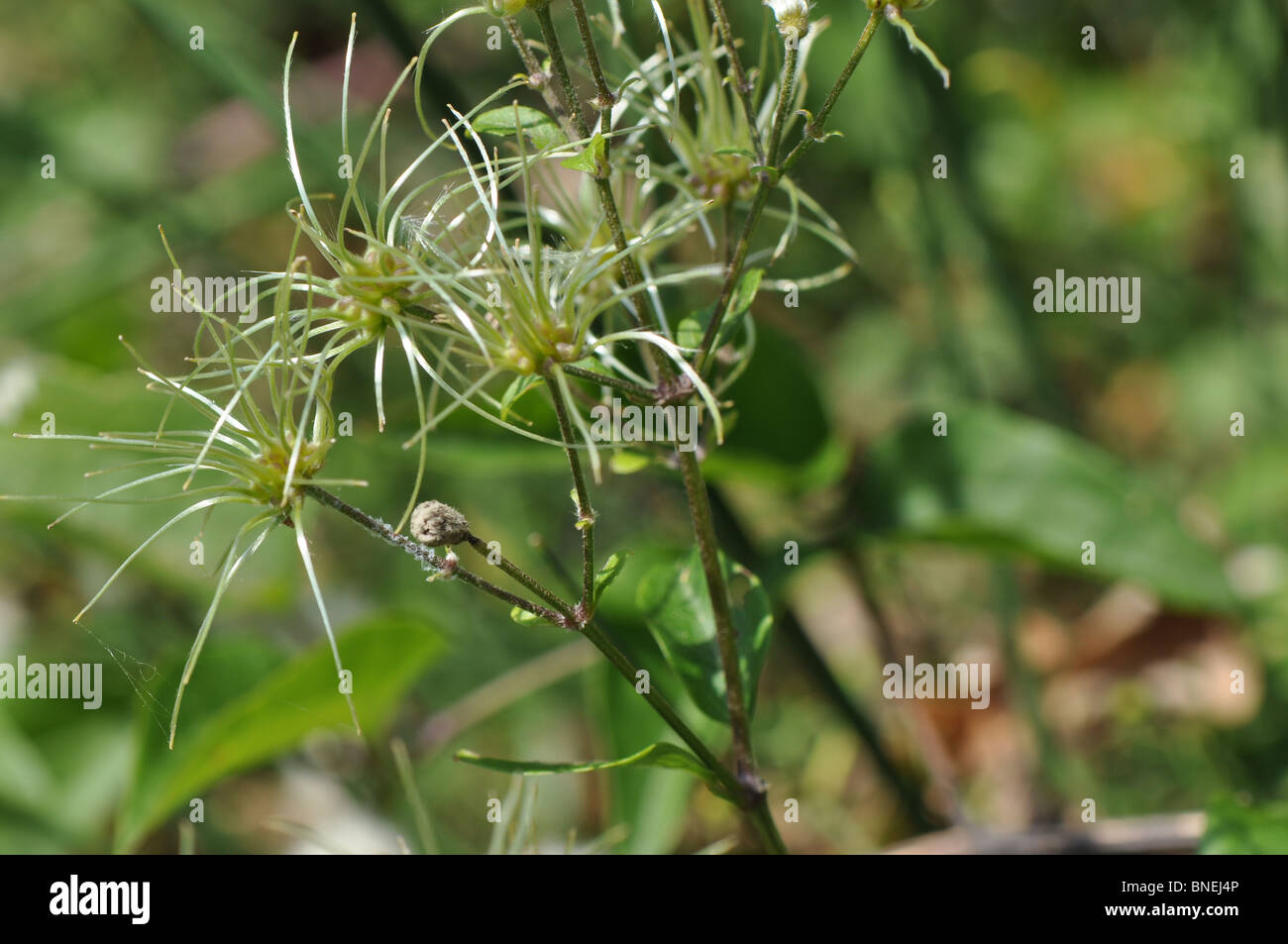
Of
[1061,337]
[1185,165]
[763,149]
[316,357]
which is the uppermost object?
[1185,165]

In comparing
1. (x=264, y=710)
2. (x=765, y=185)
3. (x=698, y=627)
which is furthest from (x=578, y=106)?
(x=264, y=710)

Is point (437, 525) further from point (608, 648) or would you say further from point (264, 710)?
point (264, 710)

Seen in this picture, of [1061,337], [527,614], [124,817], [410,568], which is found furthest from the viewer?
[1061,337]

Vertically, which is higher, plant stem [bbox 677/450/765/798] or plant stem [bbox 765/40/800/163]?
plant stem [bbox 765/40/800/163]

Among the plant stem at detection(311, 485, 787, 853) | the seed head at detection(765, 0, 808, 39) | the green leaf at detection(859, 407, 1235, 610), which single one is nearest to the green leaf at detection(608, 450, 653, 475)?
Result: the plant stem at detection(311, 485, 787, 853)

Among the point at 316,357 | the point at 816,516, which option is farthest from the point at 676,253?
the point at 316,357

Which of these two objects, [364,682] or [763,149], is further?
[364,682]

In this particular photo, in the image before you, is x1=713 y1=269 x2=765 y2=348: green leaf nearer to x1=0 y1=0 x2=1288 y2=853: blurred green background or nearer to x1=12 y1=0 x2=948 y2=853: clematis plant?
x1=12 y1=0 x2=948 y2=853: clematis plant
